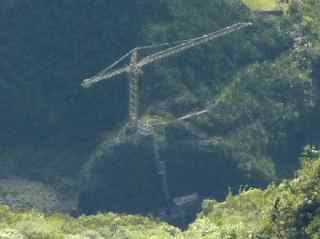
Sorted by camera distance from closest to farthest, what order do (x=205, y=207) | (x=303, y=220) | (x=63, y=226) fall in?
1. (x=303, y=220)
2. (x=63, y=226)
3. (x=205, y=207)

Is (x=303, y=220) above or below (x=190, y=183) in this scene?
below

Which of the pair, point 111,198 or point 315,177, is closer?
point 315,177

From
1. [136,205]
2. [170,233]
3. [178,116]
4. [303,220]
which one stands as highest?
[178,116]

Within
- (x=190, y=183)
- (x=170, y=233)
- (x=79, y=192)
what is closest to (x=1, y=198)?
(x=79, y=192)

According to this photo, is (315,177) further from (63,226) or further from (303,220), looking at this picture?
(63,226)

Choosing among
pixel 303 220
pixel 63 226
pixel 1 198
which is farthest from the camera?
pixel 1 198

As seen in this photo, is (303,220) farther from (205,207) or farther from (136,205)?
(136,205)
